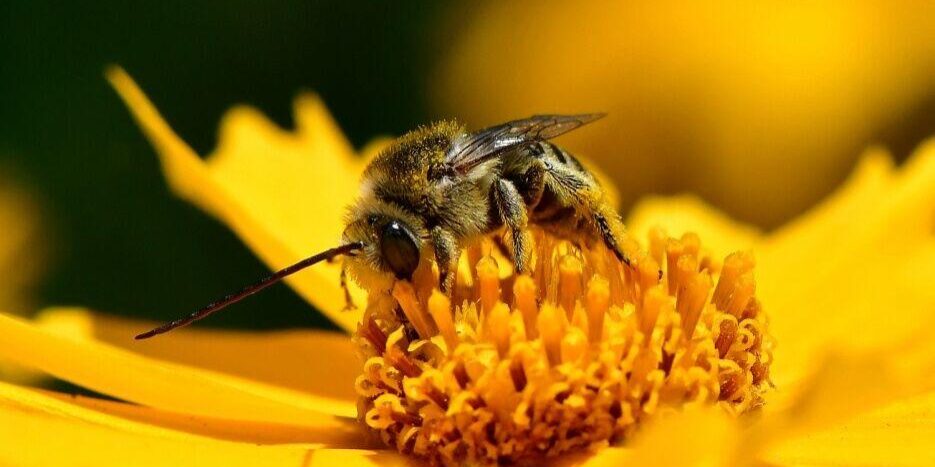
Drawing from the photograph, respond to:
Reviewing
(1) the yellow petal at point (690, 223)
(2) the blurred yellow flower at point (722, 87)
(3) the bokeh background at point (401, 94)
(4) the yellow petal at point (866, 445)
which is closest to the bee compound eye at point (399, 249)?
(4) the yellow petal at point (866, 445)

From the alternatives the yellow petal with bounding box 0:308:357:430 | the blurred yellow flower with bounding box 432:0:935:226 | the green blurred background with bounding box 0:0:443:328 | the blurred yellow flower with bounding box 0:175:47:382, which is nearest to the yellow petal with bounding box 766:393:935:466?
the yellow petal with bounding box 0:308:357:430

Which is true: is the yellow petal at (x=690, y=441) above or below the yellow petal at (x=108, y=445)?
below

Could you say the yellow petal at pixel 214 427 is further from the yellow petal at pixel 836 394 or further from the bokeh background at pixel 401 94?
the bokeh background at pixel 401 94

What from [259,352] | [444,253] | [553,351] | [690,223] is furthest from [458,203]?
[690,223]

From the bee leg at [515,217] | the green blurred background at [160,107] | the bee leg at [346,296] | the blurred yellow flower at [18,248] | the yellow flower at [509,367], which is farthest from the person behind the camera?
the green blurred background at [160,107]

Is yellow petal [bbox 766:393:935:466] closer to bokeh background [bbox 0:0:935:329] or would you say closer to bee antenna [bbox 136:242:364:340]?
bee antenna [bbox 136:242:364:340]

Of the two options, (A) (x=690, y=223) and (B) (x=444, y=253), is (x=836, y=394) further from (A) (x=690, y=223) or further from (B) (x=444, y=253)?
(A) (x=690, y=223)
